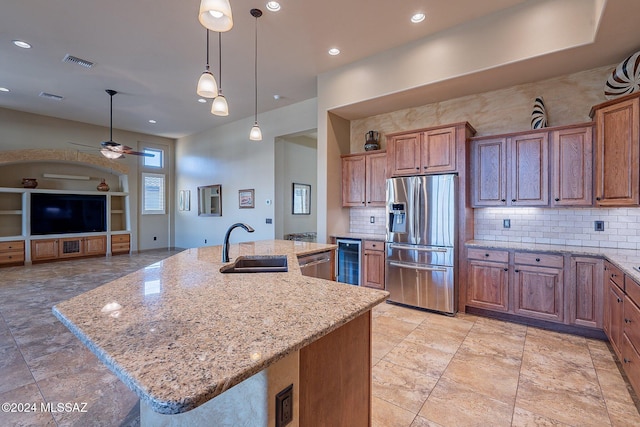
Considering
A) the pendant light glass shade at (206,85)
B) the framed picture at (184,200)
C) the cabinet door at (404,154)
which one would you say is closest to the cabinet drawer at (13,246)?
the framed picture at (184,200)

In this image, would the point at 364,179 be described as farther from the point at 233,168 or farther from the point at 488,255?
the point at 233,168

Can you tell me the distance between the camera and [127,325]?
103 centimetres

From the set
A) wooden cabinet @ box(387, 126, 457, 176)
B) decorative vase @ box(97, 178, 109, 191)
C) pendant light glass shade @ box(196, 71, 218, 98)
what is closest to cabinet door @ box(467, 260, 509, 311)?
wooden cabinet @ box(387, 126, 457, 176)

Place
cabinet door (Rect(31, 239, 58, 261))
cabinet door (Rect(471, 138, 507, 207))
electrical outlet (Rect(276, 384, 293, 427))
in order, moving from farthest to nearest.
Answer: cabinet door (Rect(31, 239, 58, 261)) < cabinet door (Rect(471, 138, 507, 207)) < electrical outlet (Rect(276, 384, 293, 427))

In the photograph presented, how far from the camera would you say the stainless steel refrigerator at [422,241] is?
3594 mm

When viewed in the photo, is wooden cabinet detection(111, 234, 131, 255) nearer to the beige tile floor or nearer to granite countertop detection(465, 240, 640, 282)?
the beige tile floor

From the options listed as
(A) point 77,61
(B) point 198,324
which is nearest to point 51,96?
(A) point 77,61

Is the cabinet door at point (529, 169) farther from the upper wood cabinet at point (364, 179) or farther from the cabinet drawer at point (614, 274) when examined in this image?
the upper wood cabinet at point (364, 179)

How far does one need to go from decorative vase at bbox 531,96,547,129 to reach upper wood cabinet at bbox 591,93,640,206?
0.44 meters

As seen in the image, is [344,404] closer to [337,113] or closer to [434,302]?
[434,302]

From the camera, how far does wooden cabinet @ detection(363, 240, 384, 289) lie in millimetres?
4262

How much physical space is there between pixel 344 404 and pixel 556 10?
12.8 feet

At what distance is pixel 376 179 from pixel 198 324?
389 cm

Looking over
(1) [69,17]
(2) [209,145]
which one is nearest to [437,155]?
(1) [69,17]
